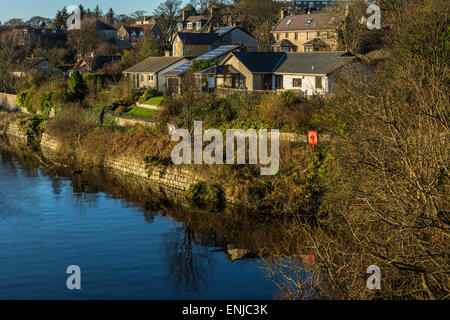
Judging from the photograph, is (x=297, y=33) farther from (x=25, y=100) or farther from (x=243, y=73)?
(x=25, y=100)

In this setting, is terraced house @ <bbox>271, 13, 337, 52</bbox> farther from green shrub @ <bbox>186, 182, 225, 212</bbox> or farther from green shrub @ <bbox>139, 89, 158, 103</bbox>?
green shrub @ <bbox>186, 182, 225, 212</bbox>

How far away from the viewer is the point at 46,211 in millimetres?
25844

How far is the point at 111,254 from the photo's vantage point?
19.8 m

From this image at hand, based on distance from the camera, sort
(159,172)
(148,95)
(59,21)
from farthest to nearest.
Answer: (59,21)
(148,95)
(159,172)

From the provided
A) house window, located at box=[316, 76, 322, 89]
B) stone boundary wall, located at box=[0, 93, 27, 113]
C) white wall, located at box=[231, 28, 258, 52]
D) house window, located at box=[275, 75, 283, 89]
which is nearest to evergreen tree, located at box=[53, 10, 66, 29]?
stone boundary wall, located at box=[0, 93, 27, 113]

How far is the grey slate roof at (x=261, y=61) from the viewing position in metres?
45.8

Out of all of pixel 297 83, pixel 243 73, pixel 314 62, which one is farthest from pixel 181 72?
pixel 314 62

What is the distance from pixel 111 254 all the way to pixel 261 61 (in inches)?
1219

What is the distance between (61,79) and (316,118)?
38.8 meters

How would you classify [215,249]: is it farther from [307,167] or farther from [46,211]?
[46,211]

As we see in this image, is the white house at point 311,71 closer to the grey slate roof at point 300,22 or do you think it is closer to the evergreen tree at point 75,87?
the evergreen tree at point 75,87

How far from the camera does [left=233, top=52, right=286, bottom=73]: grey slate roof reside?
45.8 meters

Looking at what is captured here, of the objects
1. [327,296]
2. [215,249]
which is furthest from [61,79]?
[327,296]

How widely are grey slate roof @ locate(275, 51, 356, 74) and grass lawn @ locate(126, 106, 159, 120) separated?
38.7 feet
